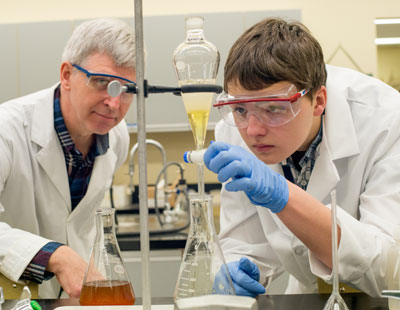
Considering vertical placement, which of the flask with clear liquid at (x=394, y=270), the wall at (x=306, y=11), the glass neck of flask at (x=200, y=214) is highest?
the wall at (x=306, y=11)

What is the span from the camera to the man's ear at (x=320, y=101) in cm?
173

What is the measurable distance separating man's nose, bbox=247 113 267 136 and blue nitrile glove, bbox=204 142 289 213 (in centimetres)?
20

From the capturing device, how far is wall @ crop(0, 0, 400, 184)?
512 centimetres

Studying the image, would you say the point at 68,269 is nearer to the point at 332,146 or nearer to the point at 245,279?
the point at 245,279

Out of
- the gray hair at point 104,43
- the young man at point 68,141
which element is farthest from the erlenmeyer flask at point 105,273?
the gray hair at point 104,43

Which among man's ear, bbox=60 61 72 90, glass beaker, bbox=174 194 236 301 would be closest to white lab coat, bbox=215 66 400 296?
glass beaker, bbox=174 194 236 301

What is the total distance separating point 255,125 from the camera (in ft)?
5.07

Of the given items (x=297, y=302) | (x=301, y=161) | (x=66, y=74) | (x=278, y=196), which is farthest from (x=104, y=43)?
(x=297, y=302)

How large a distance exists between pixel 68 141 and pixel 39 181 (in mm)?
206

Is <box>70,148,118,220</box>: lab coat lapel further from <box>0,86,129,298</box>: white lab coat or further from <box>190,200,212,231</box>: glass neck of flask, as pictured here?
<box>190,200,212,231</box>: glass neck of flask

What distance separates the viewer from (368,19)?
512 cm

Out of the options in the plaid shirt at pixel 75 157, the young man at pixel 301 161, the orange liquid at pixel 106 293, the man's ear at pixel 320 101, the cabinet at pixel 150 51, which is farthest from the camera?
the cabinet at pixel 150 51

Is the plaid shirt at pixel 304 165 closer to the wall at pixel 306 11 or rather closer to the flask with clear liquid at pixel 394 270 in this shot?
the flask with clear liquid at pixel 394 270

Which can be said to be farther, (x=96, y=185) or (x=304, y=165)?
(x=96, y=185)
